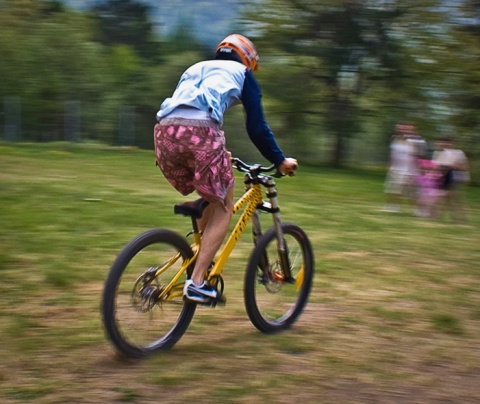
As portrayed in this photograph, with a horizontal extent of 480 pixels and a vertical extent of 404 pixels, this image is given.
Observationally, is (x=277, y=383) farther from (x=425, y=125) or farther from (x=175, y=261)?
(x=425, y=125)

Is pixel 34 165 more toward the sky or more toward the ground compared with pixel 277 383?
more toward the ground

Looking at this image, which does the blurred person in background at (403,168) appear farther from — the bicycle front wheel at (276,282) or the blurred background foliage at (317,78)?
the blurred background foliage at (317,78)

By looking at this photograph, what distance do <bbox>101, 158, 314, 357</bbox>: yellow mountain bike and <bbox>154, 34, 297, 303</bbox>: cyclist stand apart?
0.11 meters

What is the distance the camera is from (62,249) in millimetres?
7719

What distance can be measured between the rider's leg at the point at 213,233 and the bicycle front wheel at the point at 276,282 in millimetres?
385

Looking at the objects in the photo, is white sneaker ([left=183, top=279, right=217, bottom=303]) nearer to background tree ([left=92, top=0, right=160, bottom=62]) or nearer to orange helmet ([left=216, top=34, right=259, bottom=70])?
orange helmet ([left=216, top=34, right=259, bottom=70])

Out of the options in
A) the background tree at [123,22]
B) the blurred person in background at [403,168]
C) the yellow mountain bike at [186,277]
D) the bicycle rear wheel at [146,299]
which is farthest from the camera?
the background tree at [123,22]

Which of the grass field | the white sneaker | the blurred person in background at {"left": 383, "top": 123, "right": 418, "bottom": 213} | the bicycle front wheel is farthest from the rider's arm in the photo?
the blurred person in background at {"left": 383, "top": 123, "right": 418, "bottom": 213}

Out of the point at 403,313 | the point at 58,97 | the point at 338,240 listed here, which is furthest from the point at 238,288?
the point at 58,97

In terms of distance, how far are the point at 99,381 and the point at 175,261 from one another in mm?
934

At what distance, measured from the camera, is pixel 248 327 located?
5.52 meters

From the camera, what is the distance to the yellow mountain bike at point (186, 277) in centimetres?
454

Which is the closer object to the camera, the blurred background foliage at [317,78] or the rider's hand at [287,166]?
the rider's hand at [287,166]

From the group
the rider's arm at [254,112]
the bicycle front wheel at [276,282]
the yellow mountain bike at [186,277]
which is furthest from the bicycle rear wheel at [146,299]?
the rider's arm at [254,112]
